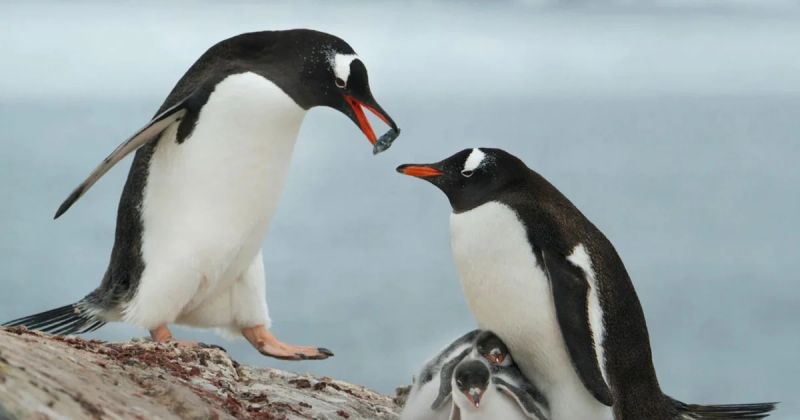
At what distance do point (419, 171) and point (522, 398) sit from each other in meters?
0.83

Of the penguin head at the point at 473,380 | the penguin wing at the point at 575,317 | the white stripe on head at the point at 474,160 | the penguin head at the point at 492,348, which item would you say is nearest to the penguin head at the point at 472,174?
the white stripe on head at the point at 474,160

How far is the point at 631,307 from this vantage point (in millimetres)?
3502

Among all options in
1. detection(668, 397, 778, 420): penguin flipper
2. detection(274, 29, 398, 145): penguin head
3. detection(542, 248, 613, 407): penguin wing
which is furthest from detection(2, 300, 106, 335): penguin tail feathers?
detection(668, 397, 778, 420): penguin flipper

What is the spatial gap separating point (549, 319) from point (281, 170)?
1.26 metres

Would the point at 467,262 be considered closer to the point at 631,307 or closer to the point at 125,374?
the point at 631,307

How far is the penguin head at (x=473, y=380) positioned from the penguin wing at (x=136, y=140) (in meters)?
1.45

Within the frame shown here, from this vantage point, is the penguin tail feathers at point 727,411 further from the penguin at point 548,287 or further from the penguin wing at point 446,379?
the penguin wing at point 446,379

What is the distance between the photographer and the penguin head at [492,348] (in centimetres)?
346

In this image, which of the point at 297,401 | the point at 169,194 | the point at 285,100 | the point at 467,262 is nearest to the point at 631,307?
the point at 467,262

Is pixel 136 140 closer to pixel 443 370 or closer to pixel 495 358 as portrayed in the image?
pixel 443 370

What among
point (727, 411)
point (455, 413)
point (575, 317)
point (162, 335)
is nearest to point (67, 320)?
point (162, 335)

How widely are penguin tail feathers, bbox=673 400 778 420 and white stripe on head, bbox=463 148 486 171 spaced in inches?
46.1

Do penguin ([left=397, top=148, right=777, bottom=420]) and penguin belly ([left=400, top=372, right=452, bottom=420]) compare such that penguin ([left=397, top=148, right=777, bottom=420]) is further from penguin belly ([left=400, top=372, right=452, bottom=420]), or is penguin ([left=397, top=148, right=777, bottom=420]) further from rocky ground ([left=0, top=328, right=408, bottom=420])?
rocky ground ([left=0, top=328, right=408, bottom=420])

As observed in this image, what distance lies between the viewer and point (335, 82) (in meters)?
3.88
